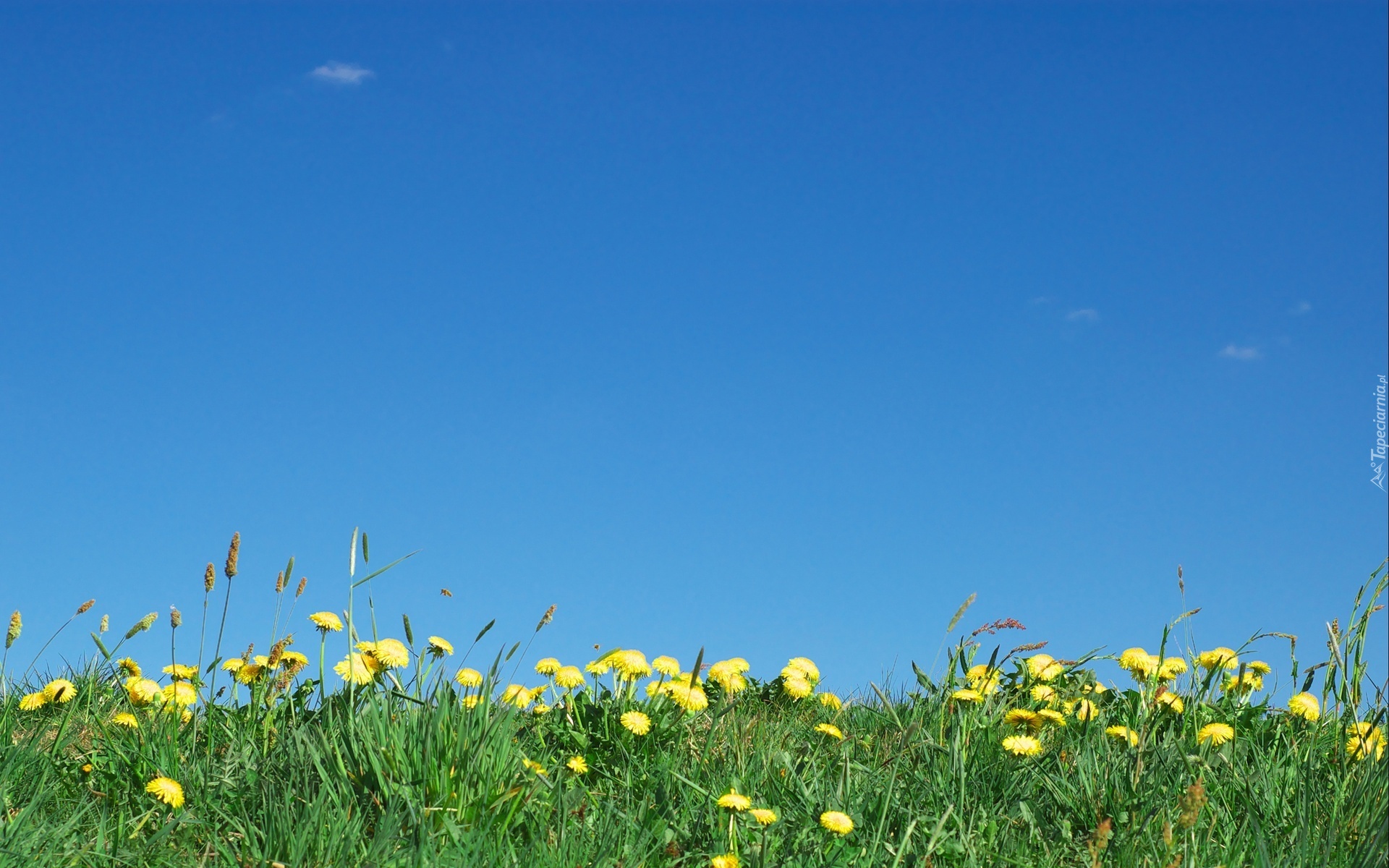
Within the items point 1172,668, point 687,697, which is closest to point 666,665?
point 687,697

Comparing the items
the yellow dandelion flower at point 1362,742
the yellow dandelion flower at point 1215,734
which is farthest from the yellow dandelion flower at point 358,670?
the yellow dandelion flower at point 1362,742

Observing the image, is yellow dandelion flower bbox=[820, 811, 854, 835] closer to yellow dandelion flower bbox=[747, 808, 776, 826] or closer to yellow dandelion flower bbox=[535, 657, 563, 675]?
yellow dandelion flower bbox=[747, 808, 776, 826]

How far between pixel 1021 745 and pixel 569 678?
7.36 feet

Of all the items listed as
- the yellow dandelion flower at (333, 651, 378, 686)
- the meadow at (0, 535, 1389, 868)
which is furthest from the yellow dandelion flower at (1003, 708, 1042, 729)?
the yellow dandelion flower at (333, 651, 378, 686)

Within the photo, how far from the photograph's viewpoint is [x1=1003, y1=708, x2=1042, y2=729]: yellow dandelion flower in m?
5.38

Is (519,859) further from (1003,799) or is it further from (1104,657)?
(1104,657)

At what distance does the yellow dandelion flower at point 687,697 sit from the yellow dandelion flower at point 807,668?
1264 millimetres

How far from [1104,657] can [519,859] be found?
367 cm

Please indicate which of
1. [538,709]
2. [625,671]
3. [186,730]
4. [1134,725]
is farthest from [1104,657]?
[186,730]

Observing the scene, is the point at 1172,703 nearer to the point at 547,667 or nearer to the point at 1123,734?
the point at 1123,734

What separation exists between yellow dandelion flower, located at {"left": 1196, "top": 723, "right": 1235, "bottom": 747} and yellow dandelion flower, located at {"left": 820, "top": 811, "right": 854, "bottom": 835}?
7.03 feet

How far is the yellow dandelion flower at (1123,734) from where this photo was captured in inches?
199

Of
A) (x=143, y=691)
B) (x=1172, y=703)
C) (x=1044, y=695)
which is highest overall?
(x=1044, y=695)

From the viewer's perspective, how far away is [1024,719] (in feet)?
17.7
